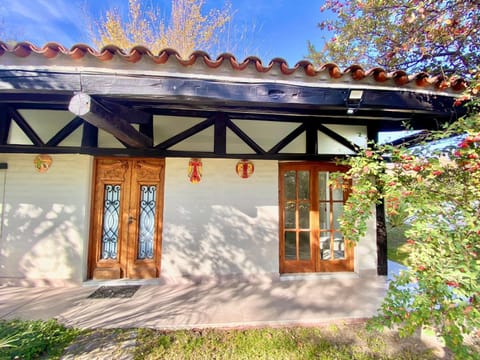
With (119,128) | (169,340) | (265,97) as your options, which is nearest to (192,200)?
(119,128)

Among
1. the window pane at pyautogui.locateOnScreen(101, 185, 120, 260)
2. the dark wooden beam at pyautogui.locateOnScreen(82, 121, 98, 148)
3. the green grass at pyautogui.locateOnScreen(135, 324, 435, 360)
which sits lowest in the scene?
the green grass at pyautogui.locateOnScreen(135, 324, 435, 360)

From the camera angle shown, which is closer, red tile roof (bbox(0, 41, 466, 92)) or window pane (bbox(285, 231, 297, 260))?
red tile roof (bbox(0, 41, 466, 92))

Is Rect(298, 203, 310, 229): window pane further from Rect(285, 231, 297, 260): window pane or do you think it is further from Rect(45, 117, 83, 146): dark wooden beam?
Rect(45, 117, 83, 146): dark wooden beam

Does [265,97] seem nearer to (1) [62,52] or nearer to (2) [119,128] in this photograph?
(2) [119,128]

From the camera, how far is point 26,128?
12.2 feet

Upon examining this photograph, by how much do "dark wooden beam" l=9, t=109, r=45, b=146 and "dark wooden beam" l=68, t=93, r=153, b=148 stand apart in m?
1.98

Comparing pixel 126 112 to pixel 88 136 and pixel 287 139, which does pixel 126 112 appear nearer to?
pixel 88 136

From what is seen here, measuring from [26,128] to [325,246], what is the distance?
19.3 ft

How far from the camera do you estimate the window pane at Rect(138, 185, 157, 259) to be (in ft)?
13.2

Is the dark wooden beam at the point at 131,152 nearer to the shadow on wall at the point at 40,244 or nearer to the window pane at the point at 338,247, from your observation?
the shadow on wall at the point at 40,244

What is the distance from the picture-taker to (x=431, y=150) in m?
2.21

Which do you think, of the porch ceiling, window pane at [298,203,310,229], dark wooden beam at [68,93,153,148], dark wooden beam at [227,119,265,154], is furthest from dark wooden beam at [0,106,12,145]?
window pane at [298,203,310,229]

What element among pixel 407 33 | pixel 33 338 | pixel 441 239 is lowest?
pixel 33 338

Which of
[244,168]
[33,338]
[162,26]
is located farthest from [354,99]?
[162,26]
